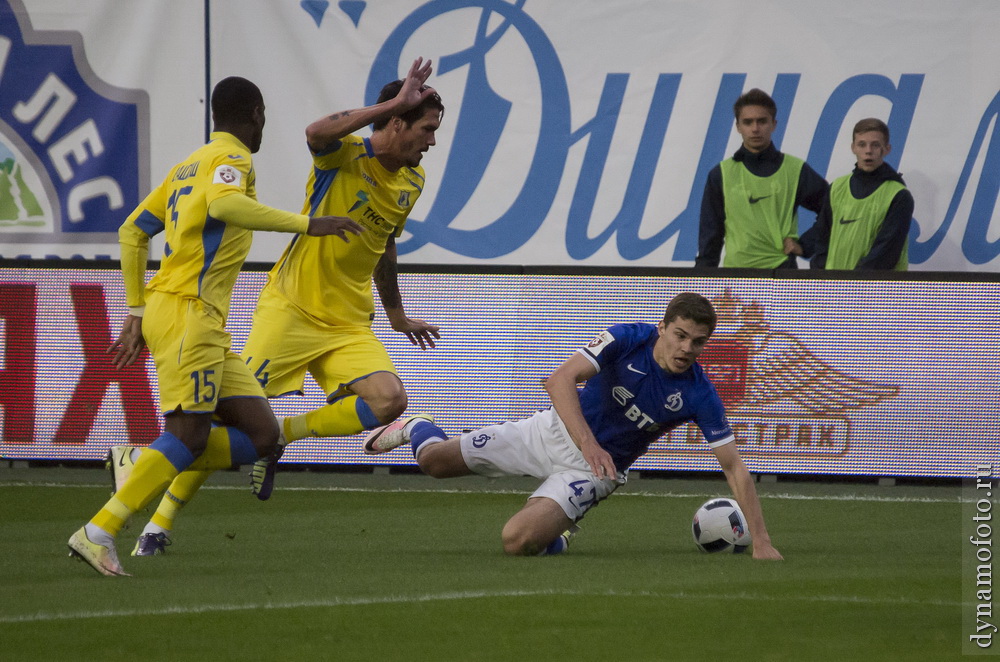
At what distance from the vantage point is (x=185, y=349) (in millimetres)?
5770

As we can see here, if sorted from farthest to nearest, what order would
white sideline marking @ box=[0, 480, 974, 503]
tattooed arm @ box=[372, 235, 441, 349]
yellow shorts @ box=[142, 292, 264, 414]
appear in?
white sideline marking @ box=[0, 480, 974, 503], tattooed arm @ box=[372, 235, 441, 349], yellow shorts @ box=[142, 292, 264, 414]

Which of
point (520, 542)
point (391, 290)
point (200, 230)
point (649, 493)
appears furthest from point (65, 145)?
point (520, 542)

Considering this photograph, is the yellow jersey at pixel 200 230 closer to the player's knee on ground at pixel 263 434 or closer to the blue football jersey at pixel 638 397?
the player's knee on ground at pixel 263 434

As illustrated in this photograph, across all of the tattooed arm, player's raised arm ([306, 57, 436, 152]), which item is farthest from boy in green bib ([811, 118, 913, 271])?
player's raised arm ([306, 57, 436, 152])

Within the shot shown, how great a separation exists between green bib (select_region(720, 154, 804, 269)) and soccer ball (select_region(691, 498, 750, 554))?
160 inches

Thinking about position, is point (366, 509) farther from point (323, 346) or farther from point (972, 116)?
point (972, 116)

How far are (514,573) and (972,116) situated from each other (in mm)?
7540

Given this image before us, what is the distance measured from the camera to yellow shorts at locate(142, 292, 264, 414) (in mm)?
5770

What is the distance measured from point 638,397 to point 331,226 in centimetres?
187

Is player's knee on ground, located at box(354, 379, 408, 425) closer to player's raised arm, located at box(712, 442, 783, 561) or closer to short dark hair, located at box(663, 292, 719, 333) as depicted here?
short dark hair, located at box(663, 292, 719, 333)

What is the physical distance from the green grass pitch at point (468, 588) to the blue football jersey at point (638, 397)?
1.84ft

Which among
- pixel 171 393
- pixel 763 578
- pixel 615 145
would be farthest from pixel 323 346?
pixel 615 145

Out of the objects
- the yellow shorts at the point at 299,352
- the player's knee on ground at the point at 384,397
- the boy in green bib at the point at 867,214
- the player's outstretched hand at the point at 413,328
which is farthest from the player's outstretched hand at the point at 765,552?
the boy in green bib at the point at 867,214

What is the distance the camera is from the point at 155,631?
179 inches
